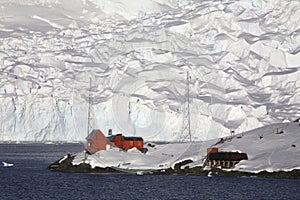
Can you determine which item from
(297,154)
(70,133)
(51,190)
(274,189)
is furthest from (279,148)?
(70,133)

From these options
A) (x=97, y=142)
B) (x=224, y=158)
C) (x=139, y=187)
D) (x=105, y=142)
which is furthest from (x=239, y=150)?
(x=139, y=187)

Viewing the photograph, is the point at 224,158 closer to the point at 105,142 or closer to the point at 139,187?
the point at 139,187

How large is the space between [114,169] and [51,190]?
2191cm

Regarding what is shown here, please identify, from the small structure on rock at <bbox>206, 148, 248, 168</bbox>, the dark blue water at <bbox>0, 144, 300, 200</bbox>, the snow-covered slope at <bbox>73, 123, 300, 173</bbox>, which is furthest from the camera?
the small structure on rock at <bbox>206, 148, 248, 168</bbox>

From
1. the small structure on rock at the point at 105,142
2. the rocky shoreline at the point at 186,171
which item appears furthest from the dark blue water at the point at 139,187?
the small structure on rock at the point at 105,142

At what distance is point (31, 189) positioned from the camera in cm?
8744

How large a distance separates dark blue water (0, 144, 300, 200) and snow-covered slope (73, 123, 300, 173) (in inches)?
152

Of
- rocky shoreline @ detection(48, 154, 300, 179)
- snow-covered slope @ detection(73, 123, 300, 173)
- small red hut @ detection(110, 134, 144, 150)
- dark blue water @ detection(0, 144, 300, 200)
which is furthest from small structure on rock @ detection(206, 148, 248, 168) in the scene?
small red hut @ detection(110, 134, 144, 150)

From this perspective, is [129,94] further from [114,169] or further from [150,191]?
[150,191]

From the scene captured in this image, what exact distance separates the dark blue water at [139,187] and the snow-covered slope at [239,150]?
152 inches

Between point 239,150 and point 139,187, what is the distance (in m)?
22.2

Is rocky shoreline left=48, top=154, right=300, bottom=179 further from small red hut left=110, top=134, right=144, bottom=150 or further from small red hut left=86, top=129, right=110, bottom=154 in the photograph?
small red hut left=110, top=134, right=144, bottom=150

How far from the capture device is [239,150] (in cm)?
10606

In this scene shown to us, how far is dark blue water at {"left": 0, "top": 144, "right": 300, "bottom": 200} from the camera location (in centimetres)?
8012
